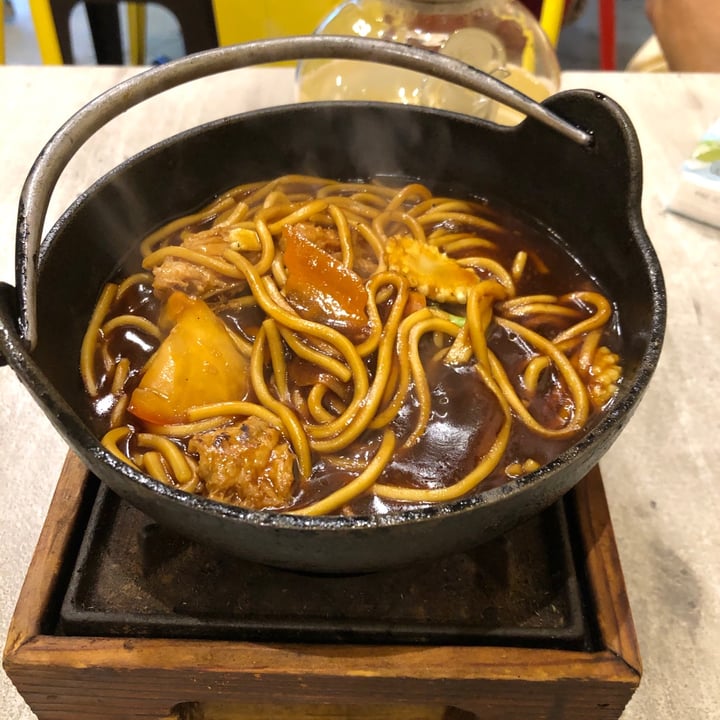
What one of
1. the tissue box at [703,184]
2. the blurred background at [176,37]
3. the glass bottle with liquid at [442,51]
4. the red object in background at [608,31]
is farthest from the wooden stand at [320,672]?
the blurred background at [176,37]

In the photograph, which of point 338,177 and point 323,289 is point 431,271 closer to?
point 323,289

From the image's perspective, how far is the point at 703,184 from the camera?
2.39 metres

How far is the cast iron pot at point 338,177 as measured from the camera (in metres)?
1.05

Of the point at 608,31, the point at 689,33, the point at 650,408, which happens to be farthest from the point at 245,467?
the point at 608,31

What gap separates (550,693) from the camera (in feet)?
4.20

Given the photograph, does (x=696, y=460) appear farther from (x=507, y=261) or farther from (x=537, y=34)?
(x=537, y=34)

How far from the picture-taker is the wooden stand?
125 cm

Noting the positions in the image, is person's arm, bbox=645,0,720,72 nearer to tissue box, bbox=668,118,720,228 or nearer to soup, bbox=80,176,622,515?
tissue box, bbox=668,118,720,228

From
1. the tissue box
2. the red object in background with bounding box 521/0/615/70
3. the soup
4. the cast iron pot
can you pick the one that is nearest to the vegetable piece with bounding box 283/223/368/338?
the soup

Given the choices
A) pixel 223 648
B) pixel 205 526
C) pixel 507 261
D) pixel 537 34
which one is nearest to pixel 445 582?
pixel 223 648

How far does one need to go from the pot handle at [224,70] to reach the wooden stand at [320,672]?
0.70m

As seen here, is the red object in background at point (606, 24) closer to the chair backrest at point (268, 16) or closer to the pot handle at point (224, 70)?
the chair backrest at point (268, 16)

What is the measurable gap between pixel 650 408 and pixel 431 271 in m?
0.80

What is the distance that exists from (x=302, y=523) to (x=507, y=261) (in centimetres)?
104
